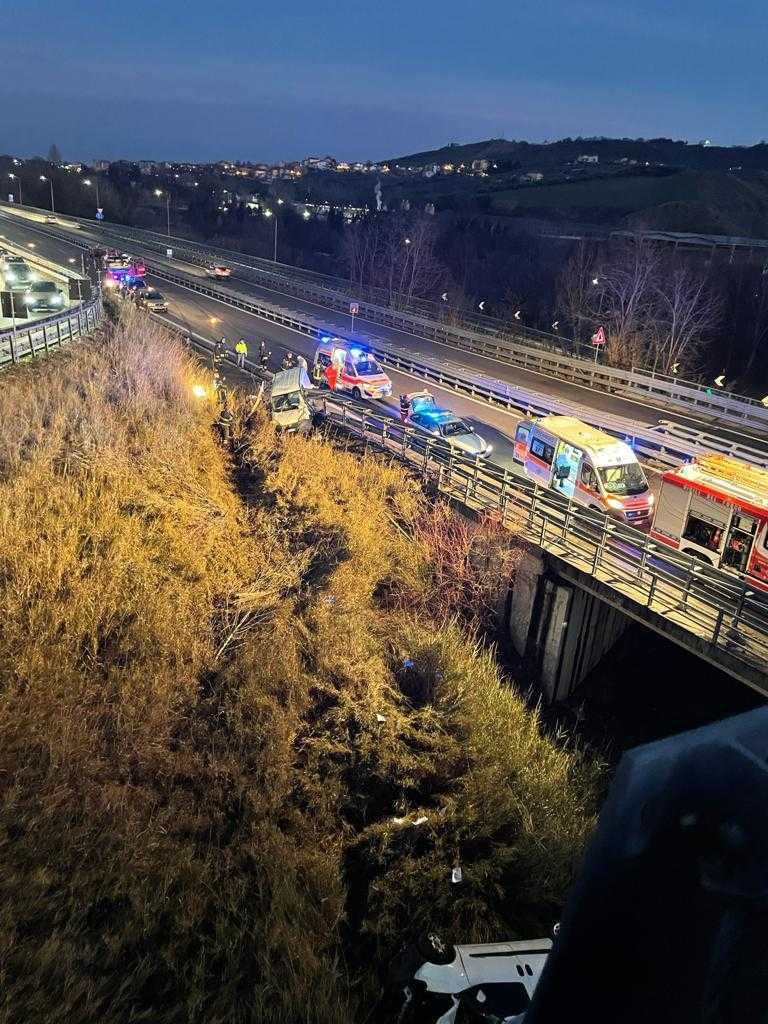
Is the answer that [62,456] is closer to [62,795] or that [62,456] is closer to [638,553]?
[62,795]

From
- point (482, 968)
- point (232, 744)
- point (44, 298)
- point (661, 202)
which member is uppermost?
point (661, 202)

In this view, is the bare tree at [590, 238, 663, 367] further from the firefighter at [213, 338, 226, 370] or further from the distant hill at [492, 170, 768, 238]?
the distant hill at [492, 170, 768, 238]

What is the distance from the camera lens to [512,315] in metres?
50.3

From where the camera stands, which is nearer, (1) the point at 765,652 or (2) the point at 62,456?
(1) the point at 765,652

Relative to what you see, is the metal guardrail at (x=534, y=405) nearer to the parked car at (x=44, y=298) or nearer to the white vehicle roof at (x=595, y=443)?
the white vehicle roof at (x=595, y=443)

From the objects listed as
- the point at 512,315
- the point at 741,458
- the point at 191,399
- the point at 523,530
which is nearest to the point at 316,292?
the point at 512,315

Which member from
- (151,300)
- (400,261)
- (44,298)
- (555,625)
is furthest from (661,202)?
(555,625)

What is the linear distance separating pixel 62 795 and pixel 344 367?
20982 mm

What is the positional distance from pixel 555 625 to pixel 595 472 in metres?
3.57

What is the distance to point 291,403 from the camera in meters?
23.0

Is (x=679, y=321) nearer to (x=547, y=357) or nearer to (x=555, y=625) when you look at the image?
(x=547, y=357)

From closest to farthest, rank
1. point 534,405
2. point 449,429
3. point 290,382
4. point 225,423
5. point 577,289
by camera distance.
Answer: point 449,429, point 225,423, point 290,382, point 534,405, point 577,289

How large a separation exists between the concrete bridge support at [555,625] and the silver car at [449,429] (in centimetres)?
600

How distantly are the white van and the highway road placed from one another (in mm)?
5995
